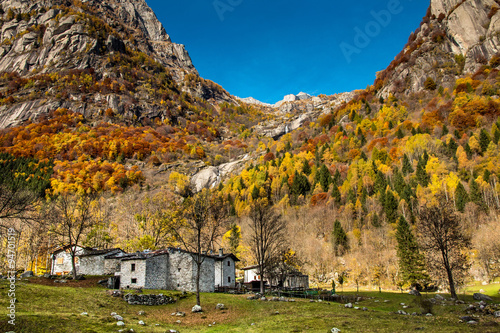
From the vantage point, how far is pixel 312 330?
1877cm

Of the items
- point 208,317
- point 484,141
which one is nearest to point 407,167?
point 484,141

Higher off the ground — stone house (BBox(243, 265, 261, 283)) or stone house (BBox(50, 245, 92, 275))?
stone house (BBox(50, 245, 92, 275))

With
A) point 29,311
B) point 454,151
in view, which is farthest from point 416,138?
point 29,311

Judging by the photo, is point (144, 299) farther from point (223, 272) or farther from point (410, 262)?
point (410, 262)

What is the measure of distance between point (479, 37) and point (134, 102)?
191244mm

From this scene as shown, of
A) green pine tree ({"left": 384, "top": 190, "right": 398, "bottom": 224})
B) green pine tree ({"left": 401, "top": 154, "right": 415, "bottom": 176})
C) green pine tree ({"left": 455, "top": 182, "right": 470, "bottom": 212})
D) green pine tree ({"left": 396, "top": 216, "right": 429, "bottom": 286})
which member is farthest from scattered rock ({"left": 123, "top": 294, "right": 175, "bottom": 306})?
green pine tree ({"left": 401, "top": 154, "right": 415, "bottom": 176})

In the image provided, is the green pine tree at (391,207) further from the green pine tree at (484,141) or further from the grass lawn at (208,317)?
the grass lawn at (208,317)

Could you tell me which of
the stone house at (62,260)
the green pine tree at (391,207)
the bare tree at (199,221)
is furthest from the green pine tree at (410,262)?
the stone house at (62,260)

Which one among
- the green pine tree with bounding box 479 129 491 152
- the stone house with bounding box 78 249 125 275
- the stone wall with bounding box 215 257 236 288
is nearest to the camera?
the stone house with bounding box 78 249 125 275

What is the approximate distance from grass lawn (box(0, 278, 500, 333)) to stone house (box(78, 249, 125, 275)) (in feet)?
61.0

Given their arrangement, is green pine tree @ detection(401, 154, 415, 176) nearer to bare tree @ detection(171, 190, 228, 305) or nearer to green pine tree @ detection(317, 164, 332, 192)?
green pine tree @ detection(317, 164, 332, 192)

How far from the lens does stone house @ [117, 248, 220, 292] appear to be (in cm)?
3988

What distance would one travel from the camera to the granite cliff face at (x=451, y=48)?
13938cm

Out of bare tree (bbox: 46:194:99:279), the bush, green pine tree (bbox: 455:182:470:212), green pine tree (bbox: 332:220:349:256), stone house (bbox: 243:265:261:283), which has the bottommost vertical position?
stone house (bbox: 243:265:261:283)
